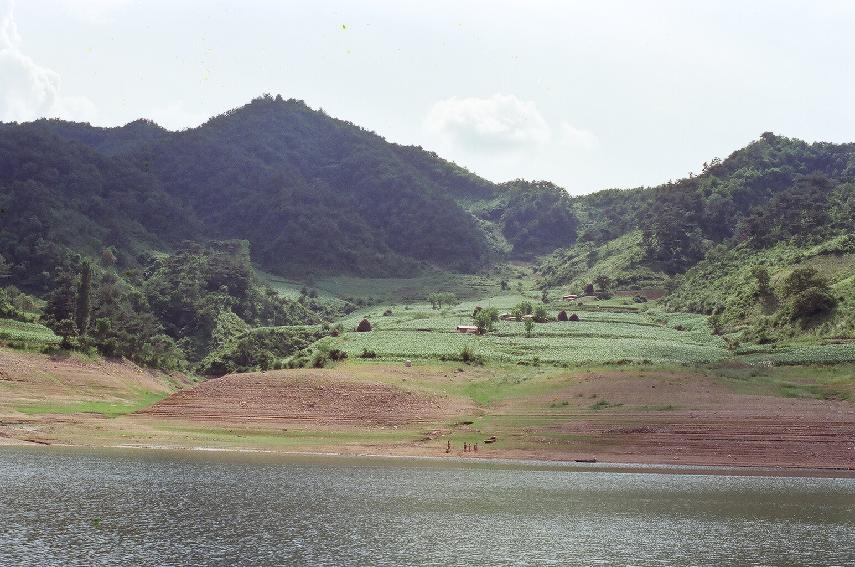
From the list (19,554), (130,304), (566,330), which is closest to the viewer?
(19,554)

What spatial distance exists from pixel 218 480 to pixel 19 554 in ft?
62.9

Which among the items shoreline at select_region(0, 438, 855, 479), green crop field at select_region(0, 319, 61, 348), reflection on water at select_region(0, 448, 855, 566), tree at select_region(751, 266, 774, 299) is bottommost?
shoreline at select_region(0, 438, 855, 479)

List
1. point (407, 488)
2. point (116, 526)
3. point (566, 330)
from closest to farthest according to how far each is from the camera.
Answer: point (116, 526)
point (407, 488)
point (566, 330)

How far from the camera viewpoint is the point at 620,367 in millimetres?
93938

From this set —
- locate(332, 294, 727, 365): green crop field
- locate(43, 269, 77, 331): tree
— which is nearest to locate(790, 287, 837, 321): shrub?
locate(332, 294, 727, 365): green crop field

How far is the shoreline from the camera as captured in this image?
203ft

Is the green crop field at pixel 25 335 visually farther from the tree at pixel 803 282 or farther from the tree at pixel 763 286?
the tree at pixel 763 286

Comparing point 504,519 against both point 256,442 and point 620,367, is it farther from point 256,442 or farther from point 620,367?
point 620,367

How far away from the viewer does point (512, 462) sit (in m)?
65.4

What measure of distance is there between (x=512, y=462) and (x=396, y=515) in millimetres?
24204

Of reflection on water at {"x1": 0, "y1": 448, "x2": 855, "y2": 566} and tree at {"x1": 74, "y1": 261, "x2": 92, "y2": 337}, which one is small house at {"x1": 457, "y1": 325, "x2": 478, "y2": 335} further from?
reflection on water at {"x1": 0, "y1": 448, "x2": 855, "y2": 566}

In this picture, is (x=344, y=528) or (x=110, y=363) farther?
(x=110, y=363)

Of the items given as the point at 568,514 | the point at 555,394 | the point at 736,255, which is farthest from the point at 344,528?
the point at 736,255

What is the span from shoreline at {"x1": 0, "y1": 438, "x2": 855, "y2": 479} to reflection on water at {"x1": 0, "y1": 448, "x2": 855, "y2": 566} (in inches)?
92.0
